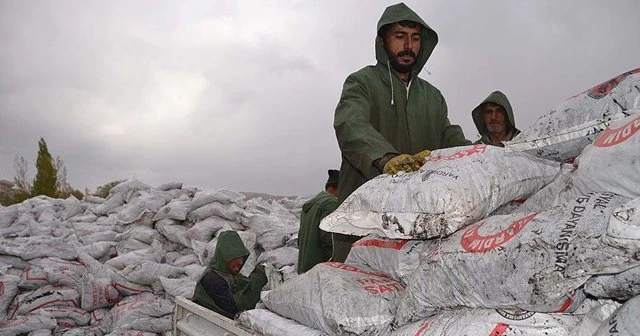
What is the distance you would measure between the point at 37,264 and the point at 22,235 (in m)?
1.93

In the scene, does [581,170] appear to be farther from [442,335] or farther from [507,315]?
[442,335]

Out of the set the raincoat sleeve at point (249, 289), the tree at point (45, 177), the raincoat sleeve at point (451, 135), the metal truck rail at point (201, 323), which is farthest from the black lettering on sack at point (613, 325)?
the tree at point (45, 177)

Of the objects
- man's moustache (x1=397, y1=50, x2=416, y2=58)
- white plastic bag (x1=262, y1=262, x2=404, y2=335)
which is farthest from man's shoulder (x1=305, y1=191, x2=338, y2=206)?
white plastic bag (x1=262, y1=262, x2=404, y2=335)

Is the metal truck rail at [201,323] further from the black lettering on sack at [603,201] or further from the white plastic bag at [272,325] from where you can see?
the black lettering on sack at [603,201]

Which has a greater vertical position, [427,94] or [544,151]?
[427,94]

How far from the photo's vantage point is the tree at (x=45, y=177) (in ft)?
65.5

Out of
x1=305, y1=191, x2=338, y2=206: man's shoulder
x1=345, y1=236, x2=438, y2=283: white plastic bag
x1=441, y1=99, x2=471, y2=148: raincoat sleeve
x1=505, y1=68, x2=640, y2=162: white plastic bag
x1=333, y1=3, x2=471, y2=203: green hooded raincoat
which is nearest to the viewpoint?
x1=505, y1=68, x2=640, y2=162: white plastic bag

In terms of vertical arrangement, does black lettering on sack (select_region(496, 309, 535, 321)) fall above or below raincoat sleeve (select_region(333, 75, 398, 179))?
below

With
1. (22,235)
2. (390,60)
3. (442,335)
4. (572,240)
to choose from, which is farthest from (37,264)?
(572,240)

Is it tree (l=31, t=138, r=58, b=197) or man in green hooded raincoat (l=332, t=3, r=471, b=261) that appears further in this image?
tree (l=31, t=138, r=58, b=197)

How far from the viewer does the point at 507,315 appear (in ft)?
4.26

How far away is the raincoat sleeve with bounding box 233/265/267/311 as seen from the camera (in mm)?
3783

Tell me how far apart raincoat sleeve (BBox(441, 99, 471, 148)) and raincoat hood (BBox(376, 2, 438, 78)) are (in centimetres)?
24

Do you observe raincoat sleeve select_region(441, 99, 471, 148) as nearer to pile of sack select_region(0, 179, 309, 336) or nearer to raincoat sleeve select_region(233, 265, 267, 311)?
pile of sack select_region(0, 179, 309, 336)
